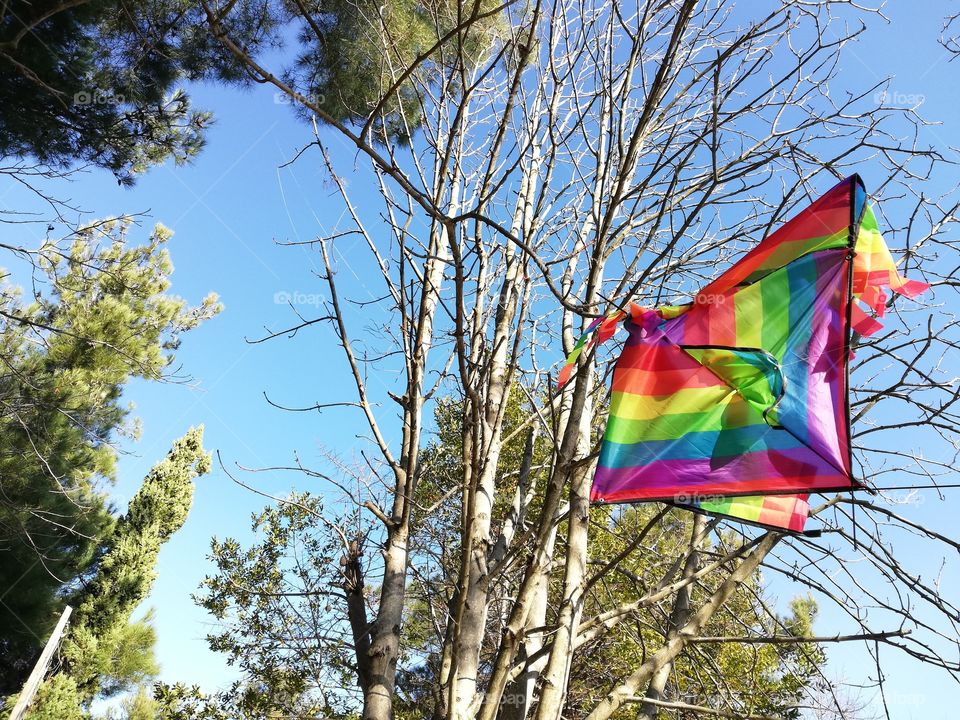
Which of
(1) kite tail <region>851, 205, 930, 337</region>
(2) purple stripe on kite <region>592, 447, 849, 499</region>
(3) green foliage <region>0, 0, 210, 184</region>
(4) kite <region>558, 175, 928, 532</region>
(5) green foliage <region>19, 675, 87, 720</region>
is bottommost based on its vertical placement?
(5) green foliage <region>19, 675, 87, 720</region>

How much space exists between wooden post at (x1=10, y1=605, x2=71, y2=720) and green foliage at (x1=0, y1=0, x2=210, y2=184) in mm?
9123

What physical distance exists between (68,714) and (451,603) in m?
12.5

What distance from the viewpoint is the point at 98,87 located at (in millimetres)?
5141

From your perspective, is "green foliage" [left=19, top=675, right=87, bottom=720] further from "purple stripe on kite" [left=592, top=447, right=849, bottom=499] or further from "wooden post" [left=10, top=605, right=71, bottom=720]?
"purple stripe on kite" [left=592, top=447, right=849, bottom=499]

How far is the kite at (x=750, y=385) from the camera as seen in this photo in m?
1.99

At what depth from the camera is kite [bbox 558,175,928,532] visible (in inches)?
78.3

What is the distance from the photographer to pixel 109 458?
13430mm

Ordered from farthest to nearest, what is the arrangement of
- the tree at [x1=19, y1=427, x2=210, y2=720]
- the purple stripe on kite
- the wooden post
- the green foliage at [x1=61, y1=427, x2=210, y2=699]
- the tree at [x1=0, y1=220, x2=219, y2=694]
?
the green foliage at [x1=61, y1=427, x2=210, y2=699]
the tree at [x1=19, y1=427, x2=210, y2=720]
the wooden post
the tree at [x1=0, y1=220, x2=219, y2=694]
the purple stripe on kite

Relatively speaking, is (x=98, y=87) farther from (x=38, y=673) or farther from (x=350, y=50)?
(x=38, y=673)

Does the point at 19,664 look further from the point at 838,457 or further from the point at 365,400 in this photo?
the point at 838,457

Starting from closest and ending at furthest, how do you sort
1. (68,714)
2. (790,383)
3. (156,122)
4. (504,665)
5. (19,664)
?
(504,665), (790,383), (156,122), (68,714), (19,664)

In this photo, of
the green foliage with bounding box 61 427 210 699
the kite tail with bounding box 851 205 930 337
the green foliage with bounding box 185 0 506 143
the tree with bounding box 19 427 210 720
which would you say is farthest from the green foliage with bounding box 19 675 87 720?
the kite tail with bounding box 851 205 930 337

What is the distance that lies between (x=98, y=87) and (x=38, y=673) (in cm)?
1090

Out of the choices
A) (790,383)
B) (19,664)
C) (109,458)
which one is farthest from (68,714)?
(790,383)
